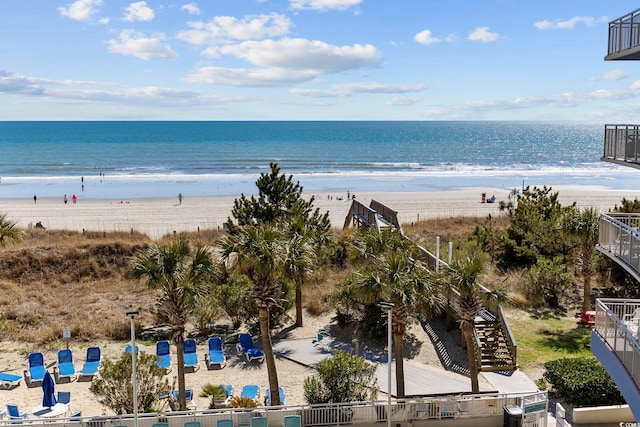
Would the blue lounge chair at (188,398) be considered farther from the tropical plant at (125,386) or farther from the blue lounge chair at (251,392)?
the blue lounge chair at (251,392)

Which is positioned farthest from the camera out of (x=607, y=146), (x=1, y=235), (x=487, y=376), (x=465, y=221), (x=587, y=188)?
(x=587, y=188)

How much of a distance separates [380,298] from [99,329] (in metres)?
12.8

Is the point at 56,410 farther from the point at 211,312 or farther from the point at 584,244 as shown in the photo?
the point at 584,244

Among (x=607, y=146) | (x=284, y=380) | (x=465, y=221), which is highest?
(x=607, y=146)

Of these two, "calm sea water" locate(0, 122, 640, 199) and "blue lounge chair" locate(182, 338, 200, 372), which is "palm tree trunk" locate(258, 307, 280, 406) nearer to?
"blue lounge chair" locate(182, 338, 200, 372)

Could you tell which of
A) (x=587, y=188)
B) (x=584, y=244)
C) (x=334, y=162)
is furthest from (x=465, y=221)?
(x=334, y=162)

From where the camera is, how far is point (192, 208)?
52938 millimetres

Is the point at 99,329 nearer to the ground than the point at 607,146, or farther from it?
nearer to the ground

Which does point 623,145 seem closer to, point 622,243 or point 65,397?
point 622,243

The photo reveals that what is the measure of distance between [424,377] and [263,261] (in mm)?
7246

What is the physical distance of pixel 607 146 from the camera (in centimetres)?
1277

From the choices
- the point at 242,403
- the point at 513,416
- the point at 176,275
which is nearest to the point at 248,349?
the point at 242,403

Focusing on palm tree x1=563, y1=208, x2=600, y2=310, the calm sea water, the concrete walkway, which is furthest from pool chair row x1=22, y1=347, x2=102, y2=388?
the calm sea water

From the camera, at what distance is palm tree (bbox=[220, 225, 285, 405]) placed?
14945mm
